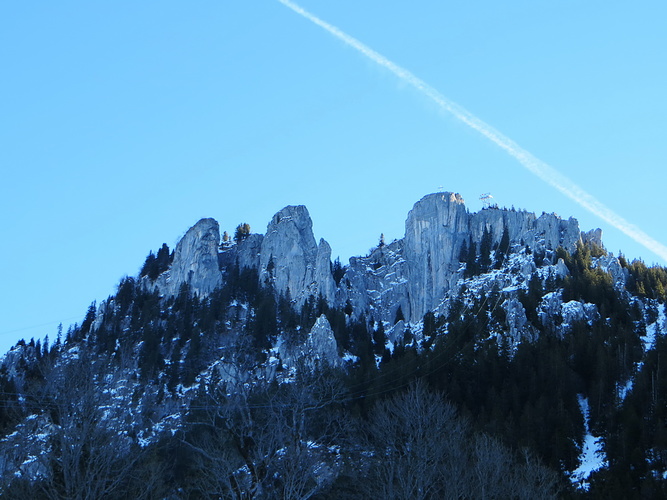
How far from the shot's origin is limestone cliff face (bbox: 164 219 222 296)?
525 feet

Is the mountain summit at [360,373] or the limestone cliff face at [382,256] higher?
the limestone cliff face at [382,256]

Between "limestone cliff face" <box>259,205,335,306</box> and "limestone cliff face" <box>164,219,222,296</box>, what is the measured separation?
9.51 metres

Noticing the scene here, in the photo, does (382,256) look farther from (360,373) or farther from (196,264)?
(360,373)

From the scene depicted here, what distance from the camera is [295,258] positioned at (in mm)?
161375

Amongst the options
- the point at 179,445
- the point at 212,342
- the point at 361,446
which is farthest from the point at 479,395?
the point at 212,342

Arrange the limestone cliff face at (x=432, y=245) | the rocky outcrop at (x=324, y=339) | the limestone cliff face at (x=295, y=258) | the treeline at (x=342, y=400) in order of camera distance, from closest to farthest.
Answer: the treeline at (x=342, y=400), the rocky outcrop at (x=324, y=339), the limestone cliff face at (x=432, y=245), the limestone cliff face at (x=295, y=258)

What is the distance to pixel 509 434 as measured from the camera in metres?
73.5

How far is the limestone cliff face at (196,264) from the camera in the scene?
160 metres

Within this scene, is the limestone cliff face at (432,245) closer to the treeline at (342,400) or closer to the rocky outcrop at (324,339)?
the treeline at (342,400)

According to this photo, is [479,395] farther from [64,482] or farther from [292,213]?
[292,213]

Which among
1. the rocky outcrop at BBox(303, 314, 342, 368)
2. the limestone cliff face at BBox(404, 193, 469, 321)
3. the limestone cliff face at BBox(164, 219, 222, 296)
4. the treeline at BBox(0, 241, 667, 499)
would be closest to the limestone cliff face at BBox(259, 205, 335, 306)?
the treeline at BBox(0, 241, 667, 499)

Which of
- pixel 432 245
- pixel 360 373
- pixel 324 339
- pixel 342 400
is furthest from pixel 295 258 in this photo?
pixel 342 400

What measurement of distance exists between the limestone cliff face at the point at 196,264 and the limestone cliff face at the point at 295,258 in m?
9.51

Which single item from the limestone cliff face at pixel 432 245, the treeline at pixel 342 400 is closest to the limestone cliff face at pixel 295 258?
the treeline at pixel 342 400
